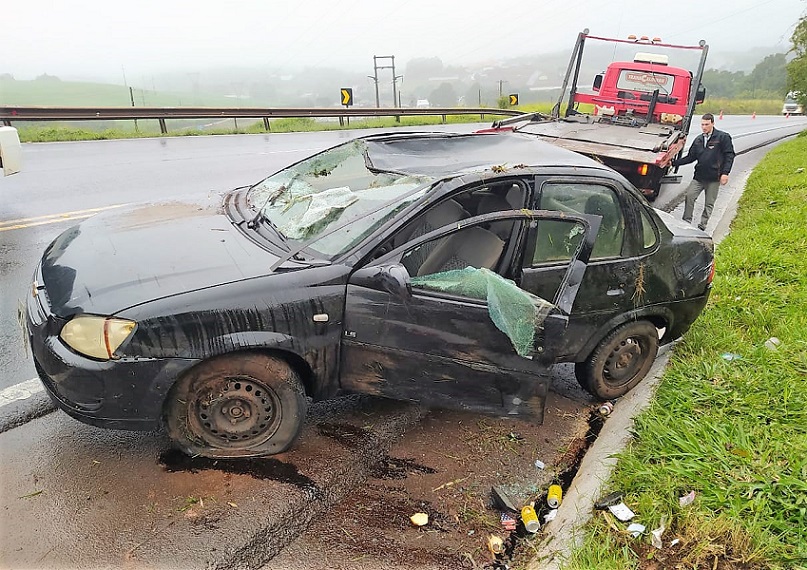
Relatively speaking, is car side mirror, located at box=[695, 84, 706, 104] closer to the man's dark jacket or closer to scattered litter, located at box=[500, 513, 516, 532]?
the man's dark jacket

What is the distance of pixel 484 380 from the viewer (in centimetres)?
315

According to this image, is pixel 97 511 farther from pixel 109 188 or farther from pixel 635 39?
pixel 635 39

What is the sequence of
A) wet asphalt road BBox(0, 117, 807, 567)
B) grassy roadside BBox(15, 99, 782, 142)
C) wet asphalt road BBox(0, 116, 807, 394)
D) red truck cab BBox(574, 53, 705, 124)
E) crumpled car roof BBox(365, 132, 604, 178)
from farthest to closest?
grassy roadside BBox(15, 99, 782, 142), red truck cab BBox(574, 53, 705, 124), wet asphalt road BBox(0, 116, 807, 394), crumpled car roof BBox(365, 132, 604, 178), wet asphalt road BBox(0, 117, 807, 567)

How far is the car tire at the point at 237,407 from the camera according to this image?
2795mm

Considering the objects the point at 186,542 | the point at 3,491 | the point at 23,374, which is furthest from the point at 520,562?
the point at 23,374

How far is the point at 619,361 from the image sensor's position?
399 centimetres

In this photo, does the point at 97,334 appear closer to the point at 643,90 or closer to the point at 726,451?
the point at 726,451

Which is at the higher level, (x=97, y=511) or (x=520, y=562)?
(x=97, y=511)

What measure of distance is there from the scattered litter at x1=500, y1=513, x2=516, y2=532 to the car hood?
1.73 meters

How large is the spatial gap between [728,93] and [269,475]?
98315mm

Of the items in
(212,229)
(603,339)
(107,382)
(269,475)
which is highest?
(212,229)

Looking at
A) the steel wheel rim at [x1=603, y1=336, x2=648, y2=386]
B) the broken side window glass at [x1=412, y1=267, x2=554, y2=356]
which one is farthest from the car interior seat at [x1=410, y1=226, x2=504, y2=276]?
the steel wheel rim at [x1=603, y1=336, x2=648, y2=386]

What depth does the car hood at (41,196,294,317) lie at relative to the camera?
2.70 metres

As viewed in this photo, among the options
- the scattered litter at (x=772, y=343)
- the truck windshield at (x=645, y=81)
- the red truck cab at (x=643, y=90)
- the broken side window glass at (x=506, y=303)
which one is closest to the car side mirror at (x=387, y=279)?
the broken side window glass at (x=506, y=303)
